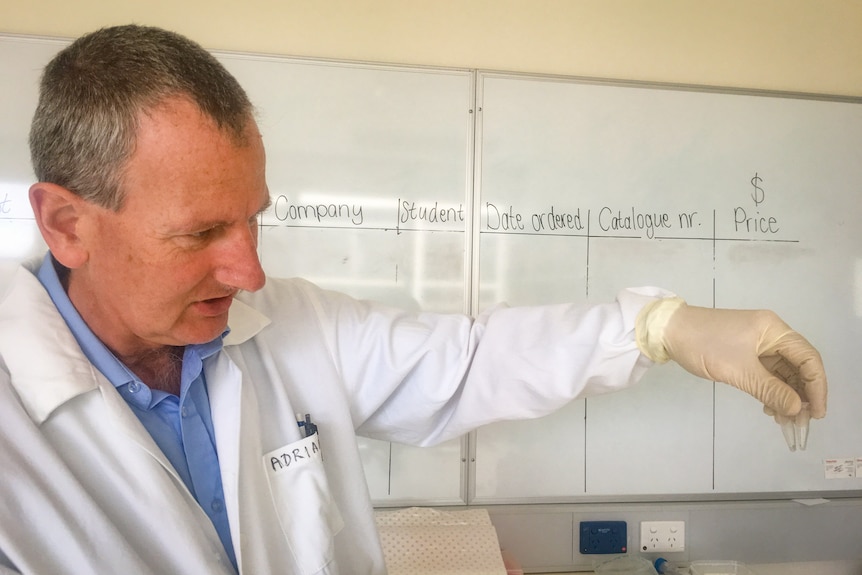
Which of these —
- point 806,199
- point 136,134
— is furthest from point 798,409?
point 806,199

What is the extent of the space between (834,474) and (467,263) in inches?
47.5

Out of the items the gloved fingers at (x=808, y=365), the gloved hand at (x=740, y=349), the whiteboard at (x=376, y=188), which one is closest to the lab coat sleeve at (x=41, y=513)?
the gloved hand at (x=740, y=349)

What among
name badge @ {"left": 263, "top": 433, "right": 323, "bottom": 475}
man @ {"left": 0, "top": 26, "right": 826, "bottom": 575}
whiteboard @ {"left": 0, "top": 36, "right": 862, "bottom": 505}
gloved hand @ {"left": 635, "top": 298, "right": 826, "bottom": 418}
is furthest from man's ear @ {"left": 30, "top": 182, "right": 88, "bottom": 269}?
whiteboard @ {"left": 0, "top": 36, "right": 862, "bottom": 505}

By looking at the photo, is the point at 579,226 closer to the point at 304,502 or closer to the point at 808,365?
the point at 808,365

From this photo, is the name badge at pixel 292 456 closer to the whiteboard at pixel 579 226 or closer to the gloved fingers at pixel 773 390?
the gloved fingers at pixel 773 390

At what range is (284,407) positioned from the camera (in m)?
0.86

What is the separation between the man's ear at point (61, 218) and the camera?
676mm

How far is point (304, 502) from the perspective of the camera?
0.82 metres

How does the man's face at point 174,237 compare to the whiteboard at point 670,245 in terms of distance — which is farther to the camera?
the whiteboard at point 670,245

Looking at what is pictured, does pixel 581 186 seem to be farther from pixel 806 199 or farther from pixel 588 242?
pixel 806 199

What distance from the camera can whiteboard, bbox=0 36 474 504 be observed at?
1526 mm

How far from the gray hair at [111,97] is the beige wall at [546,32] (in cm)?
93

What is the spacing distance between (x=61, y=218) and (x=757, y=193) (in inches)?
66.2

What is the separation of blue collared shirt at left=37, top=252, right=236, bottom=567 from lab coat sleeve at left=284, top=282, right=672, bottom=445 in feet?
0.76
